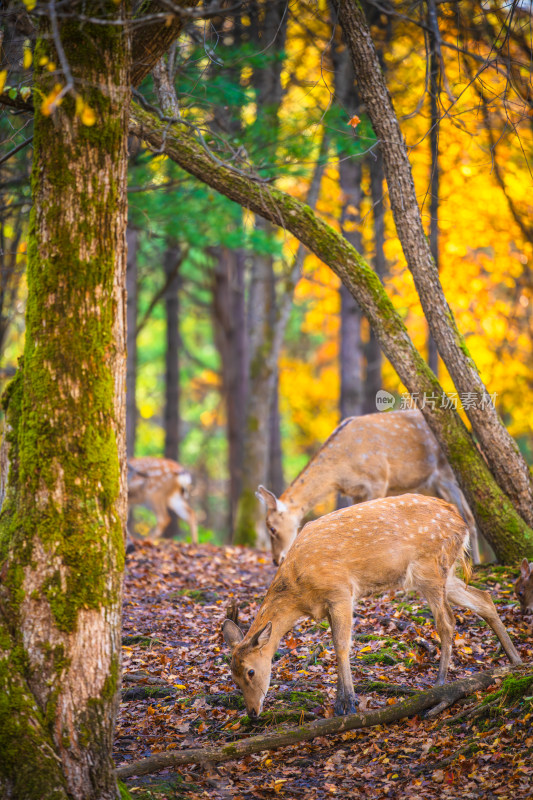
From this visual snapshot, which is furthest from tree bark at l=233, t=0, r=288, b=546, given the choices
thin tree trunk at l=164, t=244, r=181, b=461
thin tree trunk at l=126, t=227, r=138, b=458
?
thin tree trunk at l=164, t=244, r=181, b=461

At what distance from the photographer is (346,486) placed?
10.3m

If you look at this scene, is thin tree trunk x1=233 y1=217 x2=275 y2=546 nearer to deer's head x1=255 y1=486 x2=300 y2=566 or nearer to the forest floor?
deer's head x1=255 y1=486 x2=300 y2=566

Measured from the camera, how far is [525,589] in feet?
22.7

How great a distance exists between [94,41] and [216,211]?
34.2ft

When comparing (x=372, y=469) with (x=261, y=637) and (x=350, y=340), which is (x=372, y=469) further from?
(x=350, y=340)

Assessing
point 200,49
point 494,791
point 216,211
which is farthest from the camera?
point 216,211

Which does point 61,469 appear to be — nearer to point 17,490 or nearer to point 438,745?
point 17,490

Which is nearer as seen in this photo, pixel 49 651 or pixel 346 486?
pixel 49 651

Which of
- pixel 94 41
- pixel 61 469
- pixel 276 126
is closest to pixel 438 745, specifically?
pixel 61 469

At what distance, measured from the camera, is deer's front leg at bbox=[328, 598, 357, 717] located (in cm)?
560

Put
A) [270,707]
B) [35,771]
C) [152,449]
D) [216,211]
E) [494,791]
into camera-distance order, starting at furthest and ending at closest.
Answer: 1. [152,449]
2. [216,211]
3. [270,707]
4. [494,791]
5. [35,771]

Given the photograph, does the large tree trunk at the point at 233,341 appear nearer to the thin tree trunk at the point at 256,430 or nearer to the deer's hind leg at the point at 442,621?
Result: the thin tree trunk at the point at 256,430

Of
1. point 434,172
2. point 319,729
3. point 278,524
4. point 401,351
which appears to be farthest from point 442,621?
point 434,172

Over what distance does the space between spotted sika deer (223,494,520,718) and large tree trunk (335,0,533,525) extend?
2.27 metres
